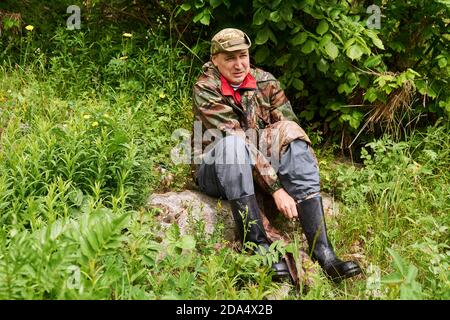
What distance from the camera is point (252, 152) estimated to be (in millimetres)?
3865

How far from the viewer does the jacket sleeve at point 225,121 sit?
3857mm

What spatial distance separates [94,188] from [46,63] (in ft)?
7.97

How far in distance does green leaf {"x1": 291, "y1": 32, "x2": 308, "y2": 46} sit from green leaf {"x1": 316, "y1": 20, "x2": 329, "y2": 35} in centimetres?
10

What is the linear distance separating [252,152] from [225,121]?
0.30 meters

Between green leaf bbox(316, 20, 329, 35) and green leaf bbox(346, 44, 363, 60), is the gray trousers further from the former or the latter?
green leaf bbox(316, 20, 329, 35)

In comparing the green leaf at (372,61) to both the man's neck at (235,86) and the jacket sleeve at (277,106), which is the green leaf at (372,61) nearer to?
the jacket sleeve at (277,106)

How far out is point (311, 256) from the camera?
373 cm

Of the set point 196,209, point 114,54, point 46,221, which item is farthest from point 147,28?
point 46,221

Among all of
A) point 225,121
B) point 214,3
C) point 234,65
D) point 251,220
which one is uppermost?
point 214,3

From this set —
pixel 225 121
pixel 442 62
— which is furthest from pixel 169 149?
pixel 442 62

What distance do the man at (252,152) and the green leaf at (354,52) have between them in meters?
0.55

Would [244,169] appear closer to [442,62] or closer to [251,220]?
[251,220]

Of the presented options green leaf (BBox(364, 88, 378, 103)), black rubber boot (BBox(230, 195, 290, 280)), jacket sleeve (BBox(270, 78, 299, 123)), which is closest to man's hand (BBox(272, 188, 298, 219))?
black rubber boot (BBox(230, 195, 290, 280))
